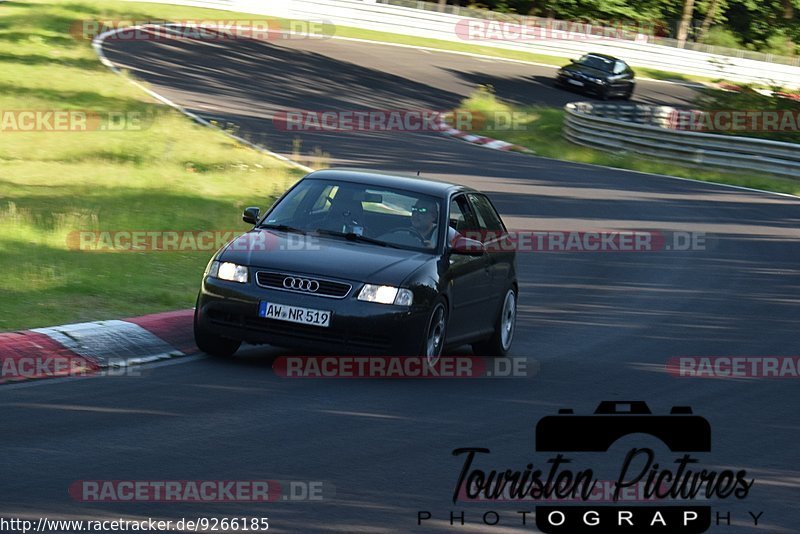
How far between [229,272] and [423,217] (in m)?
1.71

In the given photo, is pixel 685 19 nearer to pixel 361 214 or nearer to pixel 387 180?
pixel 387 180

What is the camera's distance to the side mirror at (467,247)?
10.8m

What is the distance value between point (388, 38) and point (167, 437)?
142ft

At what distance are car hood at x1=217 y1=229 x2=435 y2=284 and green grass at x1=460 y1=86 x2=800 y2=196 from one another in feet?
66.2

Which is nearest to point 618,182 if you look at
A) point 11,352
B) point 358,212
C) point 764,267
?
point 764,267

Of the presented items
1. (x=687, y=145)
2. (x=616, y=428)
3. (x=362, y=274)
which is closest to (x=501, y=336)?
(x=362, y=274)

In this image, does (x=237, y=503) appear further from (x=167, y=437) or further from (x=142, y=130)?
(x=142, y=130)

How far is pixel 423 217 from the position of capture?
35.7ft

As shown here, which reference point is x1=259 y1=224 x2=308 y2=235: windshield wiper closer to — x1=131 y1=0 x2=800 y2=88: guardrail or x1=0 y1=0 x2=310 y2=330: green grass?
x1=0 y1=0 x2=310 y2=330: green grass

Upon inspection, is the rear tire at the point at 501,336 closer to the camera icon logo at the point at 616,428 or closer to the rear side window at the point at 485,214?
the rear side window at the point at 485,214

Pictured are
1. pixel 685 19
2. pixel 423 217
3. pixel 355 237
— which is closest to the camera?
pixel 355 237

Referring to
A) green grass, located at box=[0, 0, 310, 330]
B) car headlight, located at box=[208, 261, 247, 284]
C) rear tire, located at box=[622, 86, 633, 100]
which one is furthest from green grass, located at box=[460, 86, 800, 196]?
car headlight, located at box=[208, 261, 247, 284]

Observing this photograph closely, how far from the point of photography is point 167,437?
7570mm

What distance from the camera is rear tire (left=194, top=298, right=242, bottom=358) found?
33.1 feet
